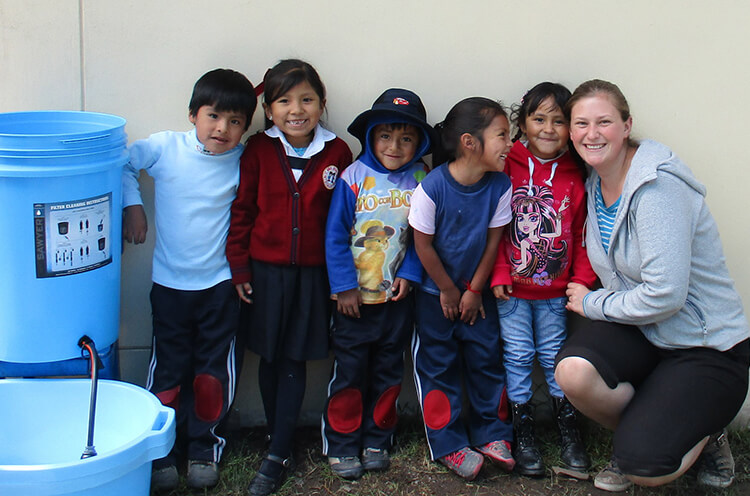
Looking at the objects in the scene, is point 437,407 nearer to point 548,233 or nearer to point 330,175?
point 548,233

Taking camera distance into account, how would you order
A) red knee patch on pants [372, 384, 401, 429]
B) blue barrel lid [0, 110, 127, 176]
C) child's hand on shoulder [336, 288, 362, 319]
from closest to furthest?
blue barrel lid [0, 110, 127, 176] → child's hand on shoulder [336, 288, 362, 319] → red knee patch on pants [372, 384, 401, 429]

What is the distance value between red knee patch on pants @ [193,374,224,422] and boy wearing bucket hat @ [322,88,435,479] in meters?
0.44

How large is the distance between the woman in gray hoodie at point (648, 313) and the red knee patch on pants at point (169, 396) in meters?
1.51

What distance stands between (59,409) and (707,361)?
235 cm

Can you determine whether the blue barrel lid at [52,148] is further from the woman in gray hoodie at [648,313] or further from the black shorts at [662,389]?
the black shorts at [662,389]

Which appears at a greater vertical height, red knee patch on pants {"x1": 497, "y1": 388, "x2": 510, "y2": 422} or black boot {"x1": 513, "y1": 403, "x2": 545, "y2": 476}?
red knee patch on pants {"x1": 497, "y1": 388, "x2": 510, "y2": 422}

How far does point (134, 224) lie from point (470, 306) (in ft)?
4.47

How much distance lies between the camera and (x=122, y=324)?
3.34m

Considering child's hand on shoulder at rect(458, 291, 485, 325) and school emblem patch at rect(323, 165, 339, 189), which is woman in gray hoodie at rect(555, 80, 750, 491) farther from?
school emblem patch at rect(323, 165, 339, 189)

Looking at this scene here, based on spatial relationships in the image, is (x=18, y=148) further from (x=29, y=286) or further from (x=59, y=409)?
(x=59, y=409)

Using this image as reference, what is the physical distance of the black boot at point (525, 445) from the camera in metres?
3.18

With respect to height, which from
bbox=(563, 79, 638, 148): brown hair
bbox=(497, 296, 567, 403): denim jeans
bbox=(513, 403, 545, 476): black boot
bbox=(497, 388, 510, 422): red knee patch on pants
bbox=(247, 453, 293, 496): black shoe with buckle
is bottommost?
bbox=(247, 453, 293, 496): black shoe with buckle

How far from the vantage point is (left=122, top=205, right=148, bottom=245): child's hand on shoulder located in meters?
3.05

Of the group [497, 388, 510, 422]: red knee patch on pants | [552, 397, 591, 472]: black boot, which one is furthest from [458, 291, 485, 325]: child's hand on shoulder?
[552, 397, 591, 472]: black boot
